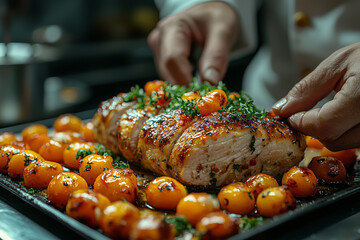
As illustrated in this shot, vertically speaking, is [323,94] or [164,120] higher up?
[323,94]

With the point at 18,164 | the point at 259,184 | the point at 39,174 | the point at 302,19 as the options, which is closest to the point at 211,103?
the point at 259,184

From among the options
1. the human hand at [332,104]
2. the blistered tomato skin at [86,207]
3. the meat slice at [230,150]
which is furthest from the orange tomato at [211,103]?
the blistered tomato skin at [86,207]

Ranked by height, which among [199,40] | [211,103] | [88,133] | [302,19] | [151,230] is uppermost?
[302,19]

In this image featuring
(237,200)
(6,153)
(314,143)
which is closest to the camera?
(237,200)

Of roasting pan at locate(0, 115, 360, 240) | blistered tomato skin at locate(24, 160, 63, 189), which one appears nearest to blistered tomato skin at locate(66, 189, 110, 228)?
roasting pan at locate(0, 115, 360, 240)

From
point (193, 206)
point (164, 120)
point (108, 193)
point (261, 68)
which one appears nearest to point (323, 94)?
point (164, 120)

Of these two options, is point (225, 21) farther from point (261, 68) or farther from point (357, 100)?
point (357, 100)

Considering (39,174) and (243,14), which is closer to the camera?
(39,174)

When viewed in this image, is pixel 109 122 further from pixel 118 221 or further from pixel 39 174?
pixel 118 221
